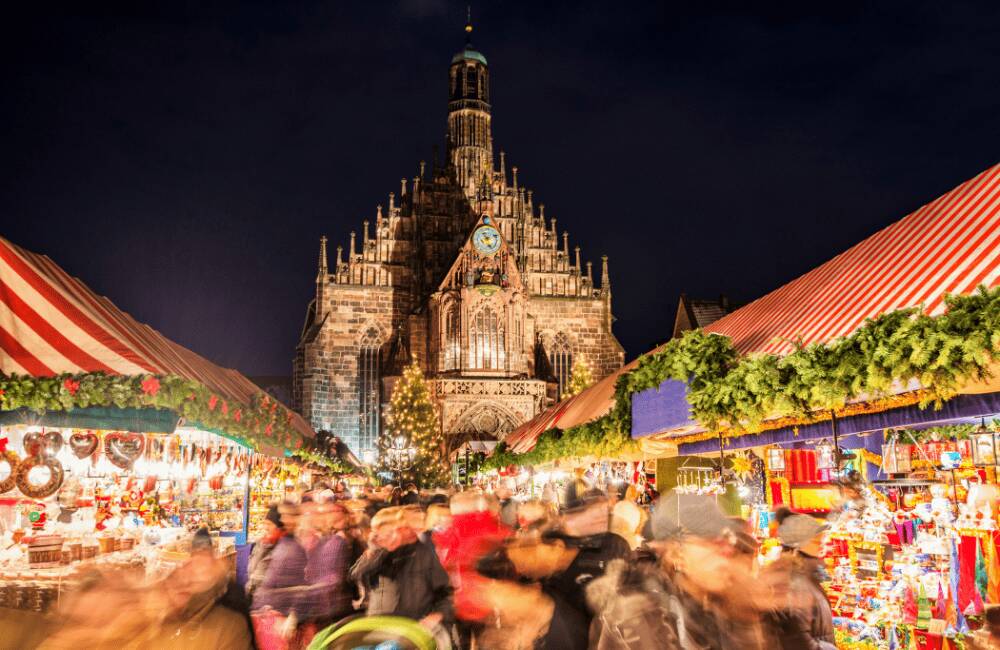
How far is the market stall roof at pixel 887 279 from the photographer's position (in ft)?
17.3

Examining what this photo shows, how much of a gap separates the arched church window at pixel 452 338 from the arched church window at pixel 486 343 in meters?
0.63

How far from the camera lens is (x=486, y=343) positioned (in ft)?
128

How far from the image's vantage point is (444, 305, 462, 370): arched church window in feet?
128

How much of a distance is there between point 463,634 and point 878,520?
3453 millimetres

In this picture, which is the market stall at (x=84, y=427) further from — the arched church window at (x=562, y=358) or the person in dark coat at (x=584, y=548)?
the arched church window at (x=562, y=358)

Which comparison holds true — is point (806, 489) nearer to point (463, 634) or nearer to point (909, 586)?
point (909, 586)

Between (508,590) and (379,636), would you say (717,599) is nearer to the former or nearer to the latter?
(508,590)

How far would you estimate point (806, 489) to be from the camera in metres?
10.7

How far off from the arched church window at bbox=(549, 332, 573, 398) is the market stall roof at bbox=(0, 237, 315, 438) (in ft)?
114

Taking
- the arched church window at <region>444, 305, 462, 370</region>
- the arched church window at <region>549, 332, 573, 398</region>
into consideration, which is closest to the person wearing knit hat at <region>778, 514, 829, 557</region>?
the arched church window at <region>444, 305, 462, 370</region>

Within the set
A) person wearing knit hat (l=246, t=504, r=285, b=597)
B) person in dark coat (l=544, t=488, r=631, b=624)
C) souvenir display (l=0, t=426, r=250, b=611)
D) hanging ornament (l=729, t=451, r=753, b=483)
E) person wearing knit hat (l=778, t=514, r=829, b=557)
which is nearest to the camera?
person in dark coat (l=544, t=488, r=631, b=624)

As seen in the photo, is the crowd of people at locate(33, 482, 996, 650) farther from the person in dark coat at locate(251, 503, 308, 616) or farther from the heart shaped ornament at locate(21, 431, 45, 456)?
the heart shaped ornament at locate(21, 431, 45, 456)

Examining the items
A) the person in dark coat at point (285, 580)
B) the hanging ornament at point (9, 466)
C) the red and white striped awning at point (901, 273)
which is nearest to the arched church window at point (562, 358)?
the red and white striped awning at point (901, 273)

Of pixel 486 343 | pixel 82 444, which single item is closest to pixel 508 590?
pixel 82 444
